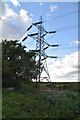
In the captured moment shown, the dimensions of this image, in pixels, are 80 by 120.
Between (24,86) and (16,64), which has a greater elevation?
(16,64)

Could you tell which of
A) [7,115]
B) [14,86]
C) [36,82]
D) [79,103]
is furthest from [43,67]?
[7,115]

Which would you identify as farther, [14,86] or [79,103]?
[14,86]

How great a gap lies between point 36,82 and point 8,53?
4.33 m

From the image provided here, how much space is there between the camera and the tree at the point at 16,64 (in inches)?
1009

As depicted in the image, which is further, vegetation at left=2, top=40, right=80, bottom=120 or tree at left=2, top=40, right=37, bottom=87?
tree at left=2, top=40, right=37, bottom=87

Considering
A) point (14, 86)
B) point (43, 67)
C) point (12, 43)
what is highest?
point (12, 43)

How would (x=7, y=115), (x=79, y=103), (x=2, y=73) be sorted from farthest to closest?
(x=2, y=73) → (x=79, y=103) → (x=7, y=115)

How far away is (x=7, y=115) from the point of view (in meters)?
11.6

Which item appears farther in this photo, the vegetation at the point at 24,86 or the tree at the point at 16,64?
the tree at the point at 16,64

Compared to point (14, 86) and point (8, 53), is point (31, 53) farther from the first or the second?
point (14, 86)

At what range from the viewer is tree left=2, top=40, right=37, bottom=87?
25.6 meters

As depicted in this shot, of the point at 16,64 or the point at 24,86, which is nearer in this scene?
the point at 24,86

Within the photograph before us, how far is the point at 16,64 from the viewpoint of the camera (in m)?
27.6

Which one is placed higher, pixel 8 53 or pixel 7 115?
pixel 8 53
